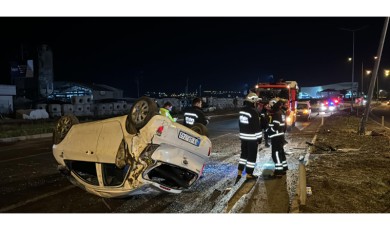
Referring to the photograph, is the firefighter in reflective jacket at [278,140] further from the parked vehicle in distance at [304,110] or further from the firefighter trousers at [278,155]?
the parked vehicle in distance at [304,110]

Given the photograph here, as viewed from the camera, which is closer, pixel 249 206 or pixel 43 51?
pixel 249 206

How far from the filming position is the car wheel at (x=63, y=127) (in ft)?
19.6

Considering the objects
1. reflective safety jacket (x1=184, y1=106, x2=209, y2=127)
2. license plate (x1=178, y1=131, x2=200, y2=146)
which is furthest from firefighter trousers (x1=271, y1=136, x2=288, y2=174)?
license plate (x1=178, y1=131, x2=200, y2=146)

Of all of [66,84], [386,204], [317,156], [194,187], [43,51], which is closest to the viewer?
[386,204]

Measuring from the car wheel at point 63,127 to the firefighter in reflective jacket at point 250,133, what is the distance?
133 inches

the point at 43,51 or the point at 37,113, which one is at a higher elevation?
the point at 43,51

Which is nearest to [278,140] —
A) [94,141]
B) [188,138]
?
[188,138]

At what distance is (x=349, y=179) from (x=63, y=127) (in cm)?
561

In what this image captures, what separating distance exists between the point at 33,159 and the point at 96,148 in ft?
20.0

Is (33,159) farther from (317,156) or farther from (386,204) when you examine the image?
(386,204)

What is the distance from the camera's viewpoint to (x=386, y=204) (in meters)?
5.57

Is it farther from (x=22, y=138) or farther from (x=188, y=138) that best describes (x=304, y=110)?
(x=188, y=138)

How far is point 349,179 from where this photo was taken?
284 inches
